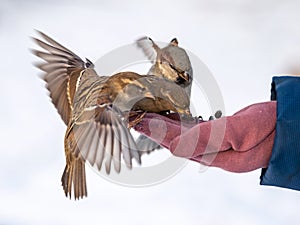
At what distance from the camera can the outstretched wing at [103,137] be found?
528 mm

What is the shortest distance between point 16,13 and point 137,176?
70 cm

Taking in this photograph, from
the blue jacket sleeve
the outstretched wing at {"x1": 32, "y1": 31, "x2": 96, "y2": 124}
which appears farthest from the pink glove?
the outstretched wing at {"x1": 32, "y1": 31, "x2": 96, "y2": 124}

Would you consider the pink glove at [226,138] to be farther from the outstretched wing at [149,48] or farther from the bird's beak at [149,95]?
the outstretched wing at [149,48]

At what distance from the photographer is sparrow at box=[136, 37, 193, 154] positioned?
1.91 feet

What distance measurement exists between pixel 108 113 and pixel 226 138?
0.12 metres

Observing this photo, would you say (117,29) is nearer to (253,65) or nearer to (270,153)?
(253,65)

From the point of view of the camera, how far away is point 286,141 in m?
0.47

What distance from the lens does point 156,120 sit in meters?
0.50

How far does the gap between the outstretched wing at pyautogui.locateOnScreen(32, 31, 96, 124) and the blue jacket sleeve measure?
0.87 feet

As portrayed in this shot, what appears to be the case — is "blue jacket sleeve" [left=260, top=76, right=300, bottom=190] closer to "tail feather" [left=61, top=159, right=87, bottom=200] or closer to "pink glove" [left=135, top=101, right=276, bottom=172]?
"pink glove" [left=135, top=101, right=276, bottom=172]

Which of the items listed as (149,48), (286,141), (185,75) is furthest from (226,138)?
(149,48)

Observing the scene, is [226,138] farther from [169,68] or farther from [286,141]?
[169,68]

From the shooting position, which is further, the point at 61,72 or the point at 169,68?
the point at 61,72

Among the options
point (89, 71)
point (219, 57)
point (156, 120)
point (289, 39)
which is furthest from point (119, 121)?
point (289, 39)
